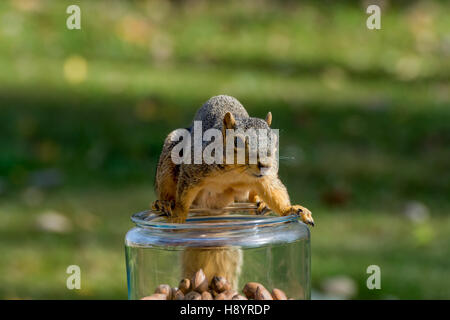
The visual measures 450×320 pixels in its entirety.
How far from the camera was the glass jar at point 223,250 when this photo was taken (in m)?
1.13

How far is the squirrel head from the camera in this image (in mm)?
1045

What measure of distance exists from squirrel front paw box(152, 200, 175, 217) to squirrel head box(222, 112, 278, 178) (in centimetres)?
16

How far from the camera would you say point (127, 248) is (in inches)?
51.3

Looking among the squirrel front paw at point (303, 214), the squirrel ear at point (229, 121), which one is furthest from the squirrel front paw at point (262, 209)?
the squirrel ear at point (229, 121)

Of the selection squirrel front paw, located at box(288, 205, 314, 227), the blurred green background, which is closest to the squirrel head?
squirrel front paw, located at box(288, 205, 314, 227)

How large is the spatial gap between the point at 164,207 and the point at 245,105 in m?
2.04

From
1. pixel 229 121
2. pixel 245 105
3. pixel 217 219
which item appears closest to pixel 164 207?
pixel 217 219

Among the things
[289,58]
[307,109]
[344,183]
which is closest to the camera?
[344,183]

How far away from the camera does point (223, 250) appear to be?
1174mm

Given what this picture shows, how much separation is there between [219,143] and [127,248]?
32 centimetres

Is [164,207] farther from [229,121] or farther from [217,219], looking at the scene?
[229,121]

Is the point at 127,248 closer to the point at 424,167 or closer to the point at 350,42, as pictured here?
the point at 424,167
